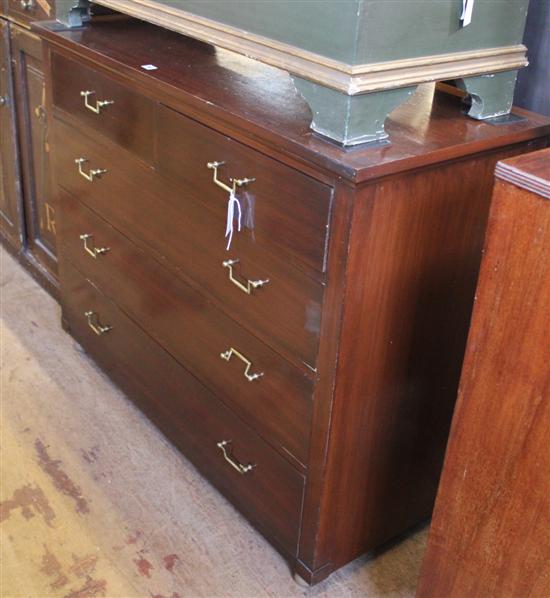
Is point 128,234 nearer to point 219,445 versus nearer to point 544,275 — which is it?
point 219,445

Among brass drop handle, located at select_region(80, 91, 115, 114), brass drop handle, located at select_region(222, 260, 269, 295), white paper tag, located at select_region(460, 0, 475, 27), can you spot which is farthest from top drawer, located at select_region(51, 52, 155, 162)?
white paper tag, located at select_region(460, 0, 475, 27)

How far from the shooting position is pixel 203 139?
1598mm

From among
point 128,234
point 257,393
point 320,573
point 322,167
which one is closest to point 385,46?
point 322,167

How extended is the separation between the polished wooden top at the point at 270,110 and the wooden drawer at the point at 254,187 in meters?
0.03

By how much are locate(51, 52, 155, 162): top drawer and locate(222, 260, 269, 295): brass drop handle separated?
1.20 feet

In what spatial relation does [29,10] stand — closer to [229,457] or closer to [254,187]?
[254,187]

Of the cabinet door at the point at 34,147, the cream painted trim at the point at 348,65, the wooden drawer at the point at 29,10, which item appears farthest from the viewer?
the cabinet door at the point at 34,147

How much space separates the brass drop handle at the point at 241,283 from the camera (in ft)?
5.11

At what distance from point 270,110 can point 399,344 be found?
51 cm

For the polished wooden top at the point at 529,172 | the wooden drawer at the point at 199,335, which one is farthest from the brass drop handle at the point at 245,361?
the polished wooden top at the point at 529,172

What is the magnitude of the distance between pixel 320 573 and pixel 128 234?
94cm

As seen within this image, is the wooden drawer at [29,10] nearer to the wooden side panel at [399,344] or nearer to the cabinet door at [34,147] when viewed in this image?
the cabinet door at [34,147]

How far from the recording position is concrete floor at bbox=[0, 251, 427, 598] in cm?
179

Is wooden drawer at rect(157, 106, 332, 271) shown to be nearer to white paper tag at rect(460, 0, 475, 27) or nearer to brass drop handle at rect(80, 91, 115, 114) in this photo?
brass drop handle at rect(80, 91, 115, 114)
